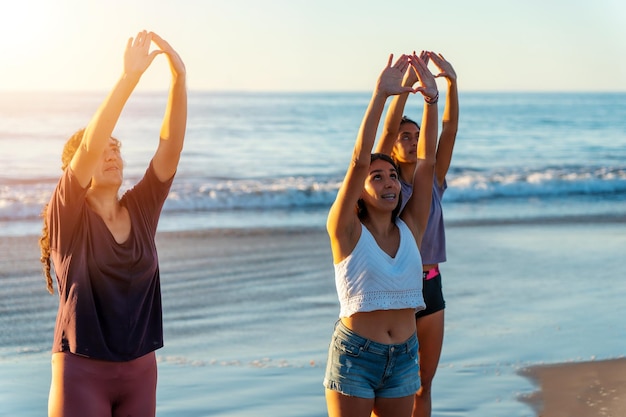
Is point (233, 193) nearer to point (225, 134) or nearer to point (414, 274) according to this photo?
point (414, 274)

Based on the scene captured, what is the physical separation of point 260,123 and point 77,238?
37.3 m

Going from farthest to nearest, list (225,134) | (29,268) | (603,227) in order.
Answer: (225,134), (603,227), (29,268)

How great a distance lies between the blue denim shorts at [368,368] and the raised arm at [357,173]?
1.23ft

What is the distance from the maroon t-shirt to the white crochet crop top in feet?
2.86

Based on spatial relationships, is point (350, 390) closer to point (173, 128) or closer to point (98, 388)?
point (98, 388)

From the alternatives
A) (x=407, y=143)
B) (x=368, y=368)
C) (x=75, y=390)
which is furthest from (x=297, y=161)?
(x=75, y=390)

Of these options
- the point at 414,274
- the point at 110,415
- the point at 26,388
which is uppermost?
the point at 414,274

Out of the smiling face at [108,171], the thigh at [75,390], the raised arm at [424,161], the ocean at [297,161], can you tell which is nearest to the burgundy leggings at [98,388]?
the thigh at [75,390]

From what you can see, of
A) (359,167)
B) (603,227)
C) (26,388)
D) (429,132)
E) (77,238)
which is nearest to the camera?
(77,238)

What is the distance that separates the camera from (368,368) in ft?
13.8

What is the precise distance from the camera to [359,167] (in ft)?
13.9

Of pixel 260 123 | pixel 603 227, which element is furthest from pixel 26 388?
pixel 260 123

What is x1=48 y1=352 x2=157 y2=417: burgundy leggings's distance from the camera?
3738 mm

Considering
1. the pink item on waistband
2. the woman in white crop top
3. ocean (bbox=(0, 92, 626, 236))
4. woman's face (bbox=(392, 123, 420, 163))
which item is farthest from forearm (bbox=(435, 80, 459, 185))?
ocean (bbox=(0, 92, 626, 236))
